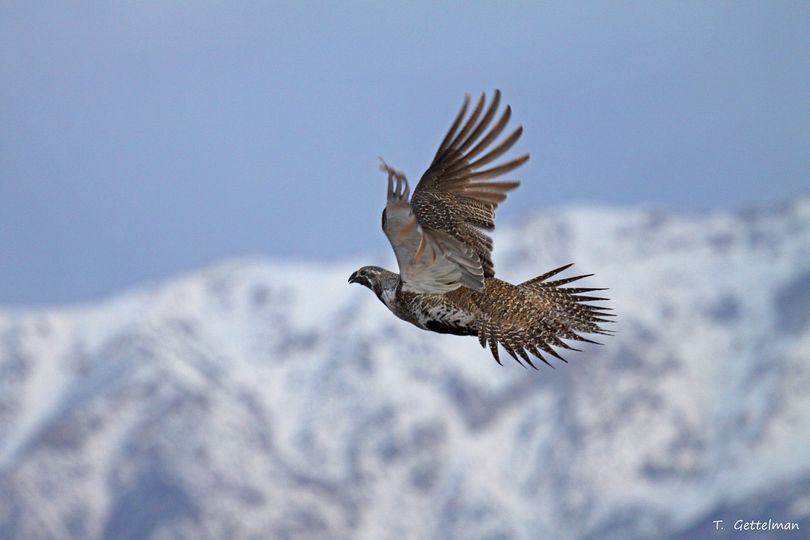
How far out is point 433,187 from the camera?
18812 millimetres

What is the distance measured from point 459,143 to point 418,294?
1.94 meters

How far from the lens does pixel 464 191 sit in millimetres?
18672

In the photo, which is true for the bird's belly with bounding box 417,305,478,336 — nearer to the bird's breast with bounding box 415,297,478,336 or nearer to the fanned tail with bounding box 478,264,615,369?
the bird's breast with bounding box 415,297,478,336

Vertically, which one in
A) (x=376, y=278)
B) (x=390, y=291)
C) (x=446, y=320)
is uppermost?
(x=376, y=278)

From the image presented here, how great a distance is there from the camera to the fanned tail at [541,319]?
1795 centimetres

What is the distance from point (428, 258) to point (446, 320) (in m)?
1.07

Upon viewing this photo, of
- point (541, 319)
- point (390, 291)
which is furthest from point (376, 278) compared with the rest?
point (541, 319)

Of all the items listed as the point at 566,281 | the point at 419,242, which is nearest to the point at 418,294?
the point at 419,242

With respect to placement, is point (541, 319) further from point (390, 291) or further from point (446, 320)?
point (390, 291)

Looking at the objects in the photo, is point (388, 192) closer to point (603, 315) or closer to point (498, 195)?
point (498, 195)

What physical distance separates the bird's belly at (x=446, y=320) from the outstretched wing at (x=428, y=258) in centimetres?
25

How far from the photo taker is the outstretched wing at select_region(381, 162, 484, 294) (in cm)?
1680

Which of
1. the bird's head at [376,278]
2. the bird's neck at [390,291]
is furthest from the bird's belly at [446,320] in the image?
the bird's head at [376,278]

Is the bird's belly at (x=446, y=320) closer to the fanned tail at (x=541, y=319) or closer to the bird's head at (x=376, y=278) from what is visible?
the fanned tail at (x=541, y=319)
